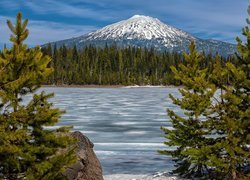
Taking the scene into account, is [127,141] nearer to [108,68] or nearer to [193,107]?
[193,107]

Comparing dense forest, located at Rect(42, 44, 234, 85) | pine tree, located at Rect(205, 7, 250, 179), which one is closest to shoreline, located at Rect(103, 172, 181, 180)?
pine tree, located at Rect(205, 7, 250, 179)

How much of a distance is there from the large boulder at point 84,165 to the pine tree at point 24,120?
12.9 feet

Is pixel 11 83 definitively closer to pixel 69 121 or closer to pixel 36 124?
pixel 36 124

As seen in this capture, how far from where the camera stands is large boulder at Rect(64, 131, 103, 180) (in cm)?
1298

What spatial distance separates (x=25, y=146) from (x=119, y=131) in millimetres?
20328

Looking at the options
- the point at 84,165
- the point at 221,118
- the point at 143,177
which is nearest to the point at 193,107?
the point at 221,118

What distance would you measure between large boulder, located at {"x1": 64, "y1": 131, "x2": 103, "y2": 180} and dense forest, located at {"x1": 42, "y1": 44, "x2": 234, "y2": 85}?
15704cm

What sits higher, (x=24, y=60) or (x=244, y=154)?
(x=24, y=60)

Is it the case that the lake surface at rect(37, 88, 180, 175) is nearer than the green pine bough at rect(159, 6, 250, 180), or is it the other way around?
the green pine bough at rect(159, 6, 250, 180)

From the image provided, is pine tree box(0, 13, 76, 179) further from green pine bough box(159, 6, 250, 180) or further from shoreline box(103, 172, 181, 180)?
shoreline box(103, 172, 181, 180)

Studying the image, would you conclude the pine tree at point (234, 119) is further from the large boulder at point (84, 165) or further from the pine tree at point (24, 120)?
the pine tree at point (24, 120)

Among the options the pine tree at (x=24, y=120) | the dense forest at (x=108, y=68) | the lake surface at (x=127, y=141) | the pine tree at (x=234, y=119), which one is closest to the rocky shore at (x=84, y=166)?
the lake surface at (x=127, y=141)

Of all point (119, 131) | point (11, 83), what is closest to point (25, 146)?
point (11, 83)

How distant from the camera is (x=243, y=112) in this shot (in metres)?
13.0
